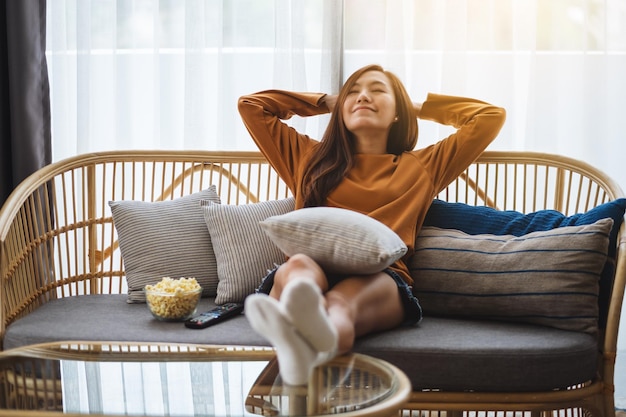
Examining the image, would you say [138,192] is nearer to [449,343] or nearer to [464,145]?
[464,145]

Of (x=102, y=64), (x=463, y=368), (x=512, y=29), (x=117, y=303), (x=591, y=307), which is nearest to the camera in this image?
(x=463, y=368)

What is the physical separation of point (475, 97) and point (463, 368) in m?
1.15

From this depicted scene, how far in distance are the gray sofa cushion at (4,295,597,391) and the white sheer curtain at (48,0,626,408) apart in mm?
812

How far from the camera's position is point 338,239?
192 cm

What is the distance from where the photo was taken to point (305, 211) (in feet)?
6.62

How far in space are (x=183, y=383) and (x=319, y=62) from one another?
4.89 feet

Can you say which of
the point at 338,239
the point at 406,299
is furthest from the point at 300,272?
the point at 406,299

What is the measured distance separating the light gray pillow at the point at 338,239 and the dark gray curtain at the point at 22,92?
4.01ft

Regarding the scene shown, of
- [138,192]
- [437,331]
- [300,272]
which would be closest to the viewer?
[300,272]

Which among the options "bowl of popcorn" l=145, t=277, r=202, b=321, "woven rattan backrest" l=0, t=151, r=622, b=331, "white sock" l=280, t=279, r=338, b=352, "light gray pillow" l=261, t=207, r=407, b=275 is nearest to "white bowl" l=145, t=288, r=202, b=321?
"bowl of popcorn" l=145, t=277, r=202, b=321

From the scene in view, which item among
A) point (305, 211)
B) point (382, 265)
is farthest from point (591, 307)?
point (305, 211)

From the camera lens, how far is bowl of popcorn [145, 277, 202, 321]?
81.8 inches

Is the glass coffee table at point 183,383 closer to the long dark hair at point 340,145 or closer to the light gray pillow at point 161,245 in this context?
the light gray pillow at point 161,245

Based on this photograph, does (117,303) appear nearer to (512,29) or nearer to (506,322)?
(506,322)
